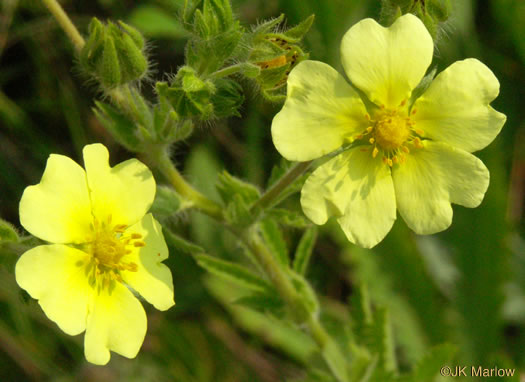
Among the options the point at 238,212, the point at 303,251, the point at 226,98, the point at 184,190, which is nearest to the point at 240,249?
the point at 303,251

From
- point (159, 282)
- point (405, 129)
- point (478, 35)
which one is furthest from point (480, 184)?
point (478, 35)

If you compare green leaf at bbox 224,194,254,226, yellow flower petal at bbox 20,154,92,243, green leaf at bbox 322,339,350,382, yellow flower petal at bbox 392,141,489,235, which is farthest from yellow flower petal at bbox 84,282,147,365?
green leaf at bbox 322,339,350,382

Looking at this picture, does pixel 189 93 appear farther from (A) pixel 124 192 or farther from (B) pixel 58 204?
(B) pixel 58 204

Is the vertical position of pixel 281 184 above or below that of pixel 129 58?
below

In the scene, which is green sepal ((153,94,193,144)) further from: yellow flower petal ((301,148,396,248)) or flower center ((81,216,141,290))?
yellow flower petal ((301,148,396,248))

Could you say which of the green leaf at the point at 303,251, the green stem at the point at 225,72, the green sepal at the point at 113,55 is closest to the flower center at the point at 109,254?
the green sepal at the point at 113,55
